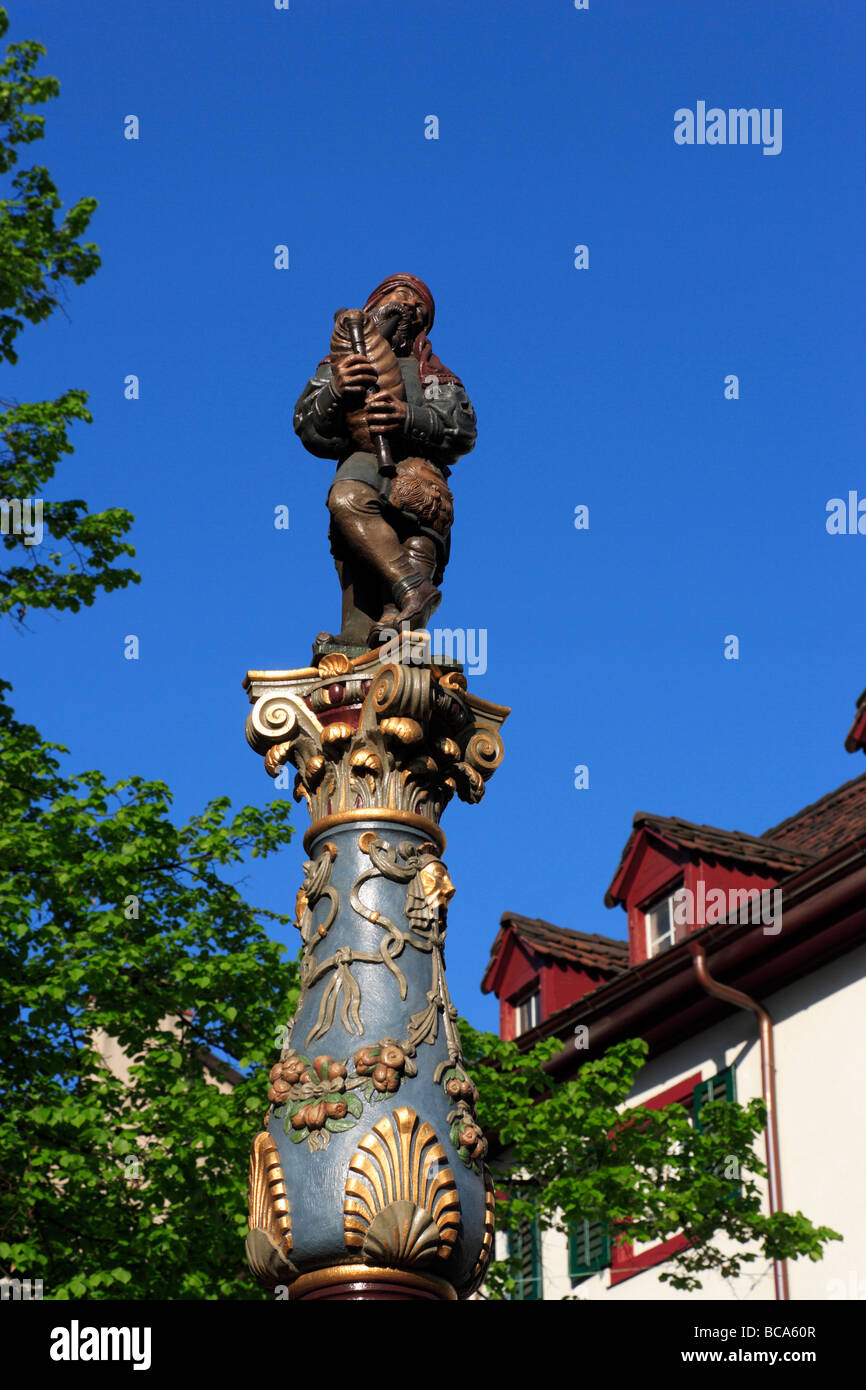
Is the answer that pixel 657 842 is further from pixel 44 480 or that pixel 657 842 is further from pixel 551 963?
pixel 44 480

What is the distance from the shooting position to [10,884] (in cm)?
1107

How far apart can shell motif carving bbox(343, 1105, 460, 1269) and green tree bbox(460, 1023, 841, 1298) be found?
771 centimetres

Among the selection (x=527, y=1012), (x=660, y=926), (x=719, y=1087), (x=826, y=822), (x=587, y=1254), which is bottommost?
(x=587, y=1254)

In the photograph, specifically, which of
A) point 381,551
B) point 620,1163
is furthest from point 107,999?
point 381,551

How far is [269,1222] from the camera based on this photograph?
14.5 feet

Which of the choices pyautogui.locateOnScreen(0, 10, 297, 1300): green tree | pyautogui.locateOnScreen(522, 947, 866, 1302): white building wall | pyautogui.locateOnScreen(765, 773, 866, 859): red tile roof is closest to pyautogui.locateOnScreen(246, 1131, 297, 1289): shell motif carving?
pyautogui.locateOnScreen(0, 10, 297, 1300): green tree

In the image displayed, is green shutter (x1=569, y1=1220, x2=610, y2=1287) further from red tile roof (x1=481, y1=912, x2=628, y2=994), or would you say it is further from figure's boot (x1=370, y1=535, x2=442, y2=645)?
figure's boot (x1=370, y1=535, x2=442, y2=645)

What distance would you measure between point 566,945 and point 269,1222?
18.4m

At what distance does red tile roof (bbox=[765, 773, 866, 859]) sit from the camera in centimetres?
1917

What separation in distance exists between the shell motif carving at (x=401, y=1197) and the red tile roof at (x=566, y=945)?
17.4 m

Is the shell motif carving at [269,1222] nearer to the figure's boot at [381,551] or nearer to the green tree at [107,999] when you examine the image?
the figure's boot at [381,551]

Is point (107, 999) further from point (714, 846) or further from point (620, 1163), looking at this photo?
point (714, 846)

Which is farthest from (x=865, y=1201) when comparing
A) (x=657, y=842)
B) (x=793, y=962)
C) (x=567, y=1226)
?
(x=657, y=842)

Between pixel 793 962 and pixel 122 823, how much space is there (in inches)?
281
